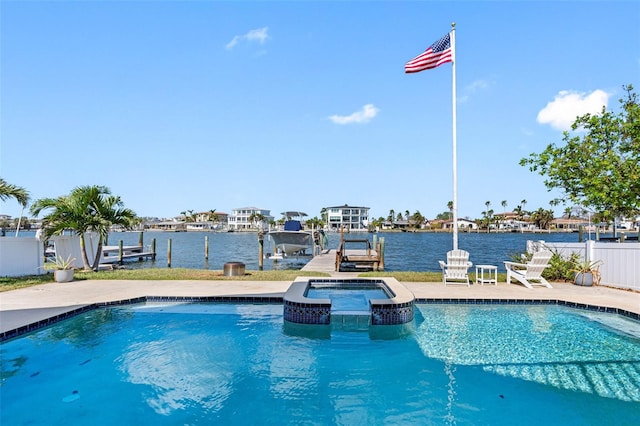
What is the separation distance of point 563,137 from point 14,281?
18.0 metres

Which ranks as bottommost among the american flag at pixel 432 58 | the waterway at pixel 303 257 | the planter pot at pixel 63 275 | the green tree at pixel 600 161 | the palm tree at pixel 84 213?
the waterway at pixel 303 257

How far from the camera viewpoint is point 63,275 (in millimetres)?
10555

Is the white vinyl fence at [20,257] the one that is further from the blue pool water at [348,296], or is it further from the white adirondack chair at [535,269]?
the white adirondack chair at [535,269]

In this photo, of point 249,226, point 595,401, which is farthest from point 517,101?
point 249,226

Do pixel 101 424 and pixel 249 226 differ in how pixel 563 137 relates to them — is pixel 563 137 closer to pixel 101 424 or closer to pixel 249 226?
pixel 101 424

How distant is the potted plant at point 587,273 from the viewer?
406 inches

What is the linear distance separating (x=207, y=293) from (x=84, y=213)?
7.39 meters

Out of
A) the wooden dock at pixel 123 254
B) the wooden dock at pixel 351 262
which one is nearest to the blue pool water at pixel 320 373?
the wooden dock at pixel 351 262

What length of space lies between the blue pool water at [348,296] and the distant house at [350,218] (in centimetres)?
10402

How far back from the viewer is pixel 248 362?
5273mm

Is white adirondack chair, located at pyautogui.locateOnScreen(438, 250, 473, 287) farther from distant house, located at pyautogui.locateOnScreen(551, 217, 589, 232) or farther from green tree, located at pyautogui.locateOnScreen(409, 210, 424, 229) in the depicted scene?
distant house, located at pyautogui.locateOnScreen(551, 217, 589, 232)

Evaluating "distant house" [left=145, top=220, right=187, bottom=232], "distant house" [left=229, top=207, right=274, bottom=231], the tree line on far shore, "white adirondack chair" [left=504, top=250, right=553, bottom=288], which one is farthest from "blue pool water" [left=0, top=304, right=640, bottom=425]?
"distant house" [left=145, top=220, right=187, bottom=232]

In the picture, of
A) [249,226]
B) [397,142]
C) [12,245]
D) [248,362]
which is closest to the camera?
[248,362]

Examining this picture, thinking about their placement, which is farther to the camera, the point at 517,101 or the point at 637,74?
the point at 517,101
